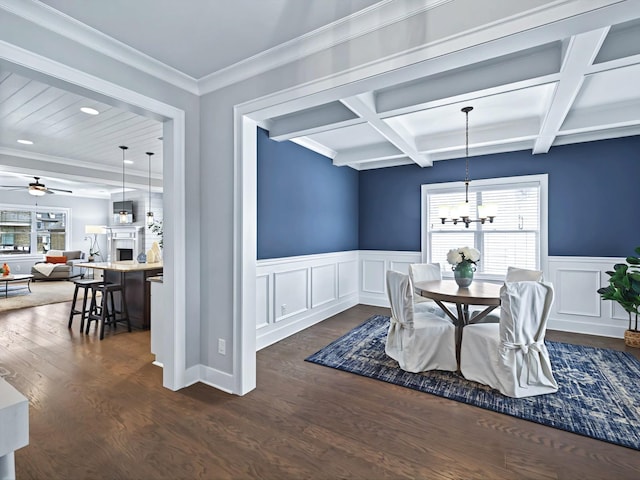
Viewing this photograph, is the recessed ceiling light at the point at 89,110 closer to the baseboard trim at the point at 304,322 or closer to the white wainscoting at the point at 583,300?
the baseboard trim at the point at 304,322

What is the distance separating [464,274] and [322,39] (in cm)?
266

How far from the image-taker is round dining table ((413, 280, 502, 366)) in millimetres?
2891

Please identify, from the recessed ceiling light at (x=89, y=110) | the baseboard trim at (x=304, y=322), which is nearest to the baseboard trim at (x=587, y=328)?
the baseboard trim at (x=304, y=322)

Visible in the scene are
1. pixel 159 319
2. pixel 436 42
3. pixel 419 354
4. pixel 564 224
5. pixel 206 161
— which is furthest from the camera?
pixel 564 224

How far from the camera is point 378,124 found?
11.2ft

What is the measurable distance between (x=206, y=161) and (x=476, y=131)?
3.40 metres

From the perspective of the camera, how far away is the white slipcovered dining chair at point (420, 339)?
308 centimetres

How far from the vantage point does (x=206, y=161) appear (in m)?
2.84

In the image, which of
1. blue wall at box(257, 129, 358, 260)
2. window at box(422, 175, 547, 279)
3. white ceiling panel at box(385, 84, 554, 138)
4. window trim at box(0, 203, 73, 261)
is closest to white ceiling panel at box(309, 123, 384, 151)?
blue wall at box(257, 129, 358, 260)

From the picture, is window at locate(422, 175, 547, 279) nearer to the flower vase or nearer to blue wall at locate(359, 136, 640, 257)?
blue wall at locate(359, 136, 640, 257)

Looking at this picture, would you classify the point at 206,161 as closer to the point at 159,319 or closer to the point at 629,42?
the point at 159,319

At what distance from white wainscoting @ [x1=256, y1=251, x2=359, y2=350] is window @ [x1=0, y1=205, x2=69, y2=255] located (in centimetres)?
983

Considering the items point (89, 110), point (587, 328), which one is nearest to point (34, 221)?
point (89, 110)

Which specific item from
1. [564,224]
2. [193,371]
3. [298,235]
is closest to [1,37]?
[193,371]
